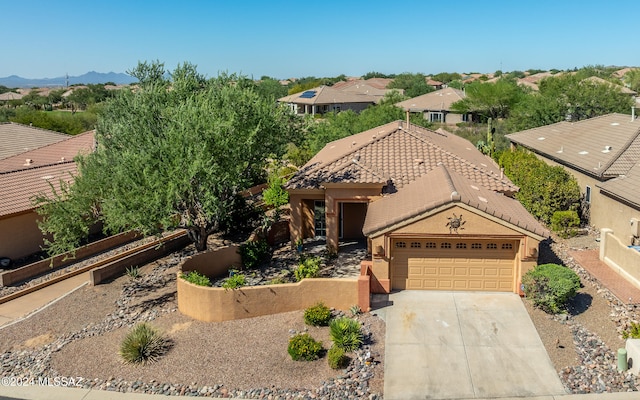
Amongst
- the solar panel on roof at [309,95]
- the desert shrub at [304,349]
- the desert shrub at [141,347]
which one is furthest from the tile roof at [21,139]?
the solar panel on roof at [309,95]

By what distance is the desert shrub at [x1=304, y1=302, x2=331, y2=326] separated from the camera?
1642 cm

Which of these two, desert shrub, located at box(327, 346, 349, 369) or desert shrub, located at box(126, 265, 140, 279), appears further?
desert shrub, located at box(126, 265, 140, 279)

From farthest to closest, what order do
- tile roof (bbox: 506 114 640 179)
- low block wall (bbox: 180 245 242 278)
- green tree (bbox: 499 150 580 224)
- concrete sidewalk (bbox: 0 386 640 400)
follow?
green tree (bbox: 499 150 580 224) → tile roof (bbox: 506 114 640 179) → low block wall (bbox: 180 245 242 278) → concrete sidewalk (bbox: 0 386 640 400)

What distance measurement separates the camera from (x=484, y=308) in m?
17.5

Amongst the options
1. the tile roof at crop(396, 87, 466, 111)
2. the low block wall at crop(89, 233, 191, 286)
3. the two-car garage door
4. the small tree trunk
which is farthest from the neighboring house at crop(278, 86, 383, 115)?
the two-car garage door

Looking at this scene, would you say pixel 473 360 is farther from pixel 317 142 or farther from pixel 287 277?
pixel 317 142

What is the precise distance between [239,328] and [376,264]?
508 centimetres

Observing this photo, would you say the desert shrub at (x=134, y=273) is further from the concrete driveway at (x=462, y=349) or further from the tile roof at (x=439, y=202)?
the concrete driveway at (x=462, y=349)

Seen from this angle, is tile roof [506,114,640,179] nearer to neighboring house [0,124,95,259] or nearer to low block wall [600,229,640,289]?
low block wall [600,229,640,289]

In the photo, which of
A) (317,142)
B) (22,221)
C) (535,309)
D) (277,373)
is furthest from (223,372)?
(317,142)

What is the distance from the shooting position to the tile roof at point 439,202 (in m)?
17.8

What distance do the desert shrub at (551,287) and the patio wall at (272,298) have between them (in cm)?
524

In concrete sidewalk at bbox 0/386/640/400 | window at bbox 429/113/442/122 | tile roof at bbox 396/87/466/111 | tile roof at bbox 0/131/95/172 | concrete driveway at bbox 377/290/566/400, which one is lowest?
concrete sidewalk at bbox 0/386/640/400

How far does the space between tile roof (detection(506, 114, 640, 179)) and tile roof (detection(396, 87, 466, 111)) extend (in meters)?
33.5
